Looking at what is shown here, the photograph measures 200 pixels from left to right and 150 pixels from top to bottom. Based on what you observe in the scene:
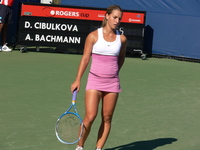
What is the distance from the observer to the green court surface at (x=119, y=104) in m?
7.28

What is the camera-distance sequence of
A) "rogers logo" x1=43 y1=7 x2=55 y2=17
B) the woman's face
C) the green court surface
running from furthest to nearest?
"rogers logo" x1=43 y1=7 x2=55 y2=17
the green court surface
the woman's face

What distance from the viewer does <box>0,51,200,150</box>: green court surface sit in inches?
287

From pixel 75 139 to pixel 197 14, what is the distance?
33.1 ft

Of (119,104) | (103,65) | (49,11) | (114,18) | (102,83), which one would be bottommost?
(119,104)

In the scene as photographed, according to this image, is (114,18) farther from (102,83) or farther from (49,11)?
(49,11)

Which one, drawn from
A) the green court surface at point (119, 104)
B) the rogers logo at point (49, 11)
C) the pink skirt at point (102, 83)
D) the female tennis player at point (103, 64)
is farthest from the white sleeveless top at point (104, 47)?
the rogers logo at point (49, 11)

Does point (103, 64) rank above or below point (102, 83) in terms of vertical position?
above

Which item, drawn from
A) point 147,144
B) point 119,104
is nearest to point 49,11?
point 119,104

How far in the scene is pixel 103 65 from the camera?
607 cm

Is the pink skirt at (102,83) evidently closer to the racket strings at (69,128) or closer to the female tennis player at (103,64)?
the female tennis player at (103,64)

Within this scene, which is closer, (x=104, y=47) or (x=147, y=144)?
(x=104, y=47)

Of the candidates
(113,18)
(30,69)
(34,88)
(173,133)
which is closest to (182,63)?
(30,69)

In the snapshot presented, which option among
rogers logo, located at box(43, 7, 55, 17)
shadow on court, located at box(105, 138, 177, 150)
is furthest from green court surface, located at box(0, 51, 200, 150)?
rogers logo, located at box(43, 7, 55, 17)

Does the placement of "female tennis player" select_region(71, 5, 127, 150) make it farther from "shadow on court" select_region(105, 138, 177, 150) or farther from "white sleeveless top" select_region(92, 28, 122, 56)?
"shadow on court" select_region(105, 138, 177, 150)
